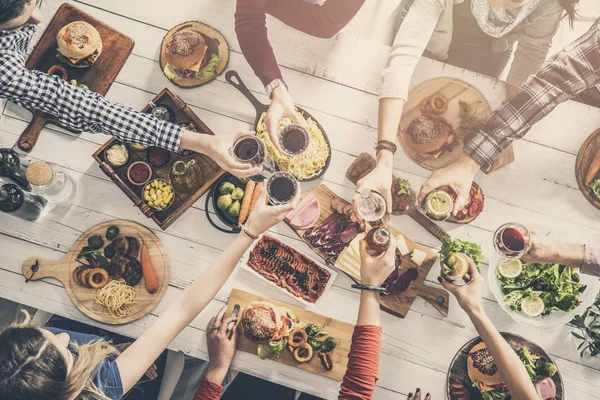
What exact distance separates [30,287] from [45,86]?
3.61ft

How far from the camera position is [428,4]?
238 centimetres

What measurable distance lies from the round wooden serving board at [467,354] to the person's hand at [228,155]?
4.80 ft

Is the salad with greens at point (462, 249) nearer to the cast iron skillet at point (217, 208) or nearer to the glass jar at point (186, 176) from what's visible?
the cast iron skillet at point (217, 208)

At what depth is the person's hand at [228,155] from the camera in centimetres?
210

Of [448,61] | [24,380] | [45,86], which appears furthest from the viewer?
[448,61]

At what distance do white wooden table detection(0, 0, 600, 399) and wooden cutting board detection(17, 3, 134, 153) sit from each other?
5cm

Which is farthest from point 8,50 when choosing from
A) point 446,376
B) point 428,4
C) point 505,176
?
point 446,376

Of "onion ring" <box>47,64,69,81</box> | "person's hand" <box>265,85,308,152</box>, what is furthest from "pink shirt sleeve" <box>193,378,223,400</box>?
"onion ring" <box>47,64,69,81</box>

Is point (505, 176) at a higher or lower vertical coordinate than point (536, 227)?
higher

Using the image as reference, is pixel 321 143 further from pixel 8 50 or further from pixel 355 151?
pixel 8 50

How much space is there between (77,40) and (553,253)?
2.74m

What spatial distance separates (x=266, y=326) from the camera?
2174 millimetres

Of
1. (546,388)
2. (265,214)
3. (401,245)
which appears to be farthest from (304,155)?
(546,388)

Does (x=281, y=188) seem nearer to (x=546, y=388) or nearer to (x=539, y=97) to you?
(x=539, y=97)
